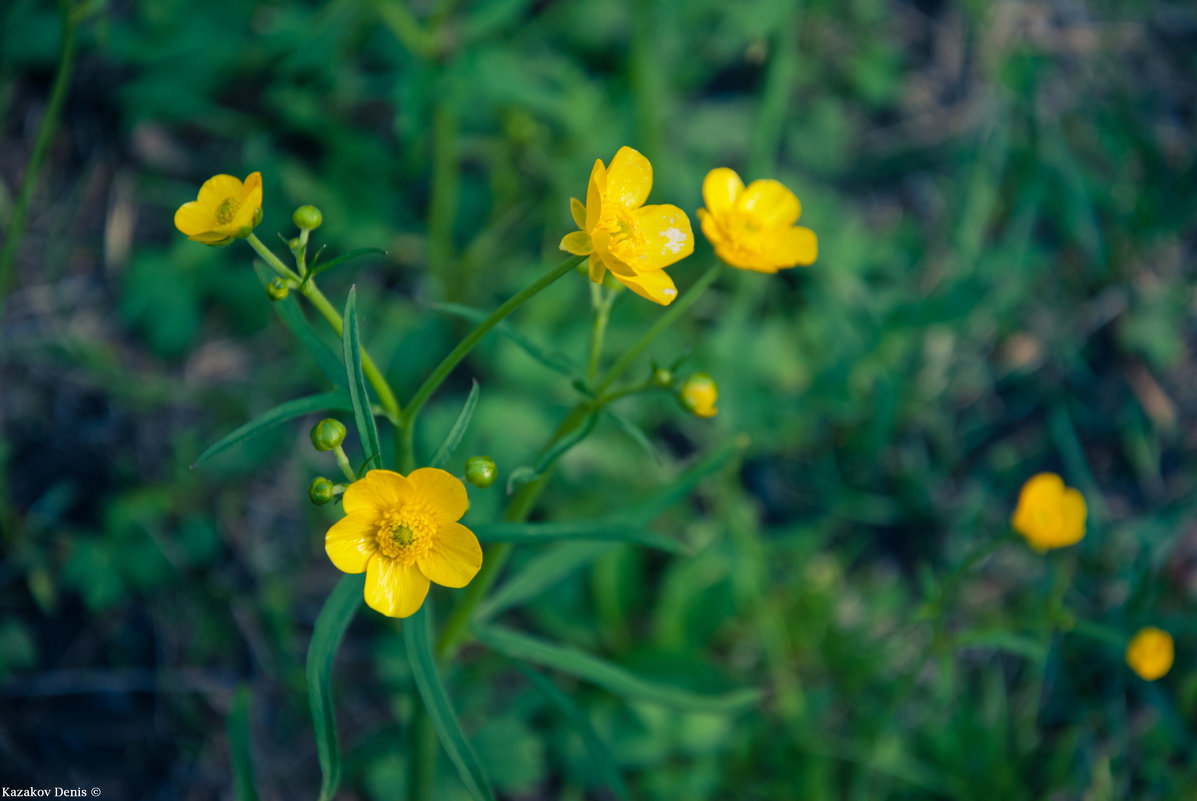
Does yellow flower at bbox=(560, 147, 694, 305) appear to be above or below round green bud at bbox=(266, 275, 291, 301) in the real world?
above

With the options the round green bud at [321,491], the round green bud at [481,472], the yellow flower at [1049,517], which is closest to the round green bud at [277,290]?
the round green bud at [321,491]

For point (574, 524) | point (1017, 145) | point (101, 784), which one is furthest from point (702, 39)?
point (101, 784)

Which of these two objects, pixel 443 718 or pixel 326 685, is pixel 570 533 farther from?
pixel 326 685

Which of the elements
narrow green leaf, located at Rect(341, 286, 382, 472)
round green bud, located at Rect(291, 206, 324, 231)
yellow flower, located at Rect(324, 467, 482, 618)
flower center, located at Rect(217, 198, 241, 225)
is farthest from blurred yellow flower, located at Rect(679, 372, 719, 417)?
flower center, located at Rect(217, 198, 241, 225)

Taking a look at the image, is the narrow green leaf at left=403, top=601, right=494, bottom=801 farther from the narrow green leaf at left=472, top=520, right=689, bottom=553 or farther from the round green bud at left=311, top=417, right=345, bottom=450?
the round green bud at left=311, top=417, right=345, bottom=450

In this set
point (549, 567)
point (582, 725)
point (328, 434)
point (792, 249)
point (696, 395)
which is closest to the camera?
point (328, 434)

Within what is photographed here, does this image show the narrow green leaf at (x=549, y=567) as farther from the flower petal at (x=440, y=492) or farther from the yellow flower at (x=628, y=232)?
the yellow flower at (x=628, y=232)

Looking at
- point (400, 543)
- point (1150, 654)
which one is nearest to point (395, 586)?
point (400, 543)
